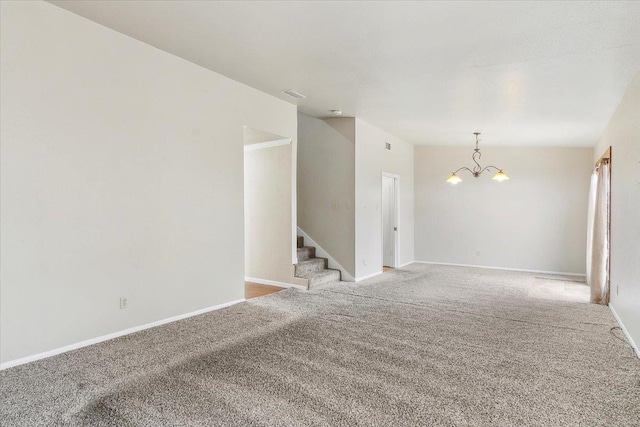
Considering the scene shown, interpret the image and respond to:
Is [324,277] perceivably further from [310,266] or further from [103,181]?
[103,181]

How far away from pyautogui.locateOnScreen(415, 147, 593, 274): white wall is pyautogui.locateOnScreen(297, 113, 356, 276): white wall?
10.7 ft

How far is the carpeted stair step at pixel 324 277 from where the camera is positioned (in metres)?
6.15

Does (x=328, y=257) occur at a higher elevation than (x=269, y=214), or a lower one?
lower

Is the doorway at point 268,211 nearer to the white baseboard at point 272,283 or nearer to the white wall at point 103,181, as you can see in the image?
the white baseboard at point 272,283

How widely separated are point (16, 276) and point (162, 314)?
1.44 meters

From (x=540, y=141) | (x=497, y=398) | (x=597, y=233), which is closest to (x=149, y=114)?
(x=497, y=398)

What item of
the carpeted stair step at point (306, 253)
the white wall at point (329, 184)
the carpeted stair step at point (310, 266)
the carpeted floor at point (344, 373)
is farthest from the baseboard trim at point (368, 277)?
the carpeted floor at point (344, 373)

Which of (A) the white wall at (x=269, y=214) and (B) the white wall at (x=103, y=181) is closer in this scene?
(B) the white wall at (x=103, y=181)

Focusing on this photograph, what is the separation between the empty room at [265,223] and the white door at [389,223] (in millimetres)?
2240

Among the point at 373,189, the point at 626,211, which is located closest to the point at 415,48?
the point at 626,211

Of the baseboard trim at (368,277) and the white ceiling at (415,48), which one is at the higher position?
the white ceiling at (415,48)

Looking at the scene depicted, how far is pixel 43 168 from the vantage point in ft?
10.3

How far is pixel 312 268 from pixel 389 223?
9.20 feet

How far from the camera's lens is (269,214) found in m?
6.38
